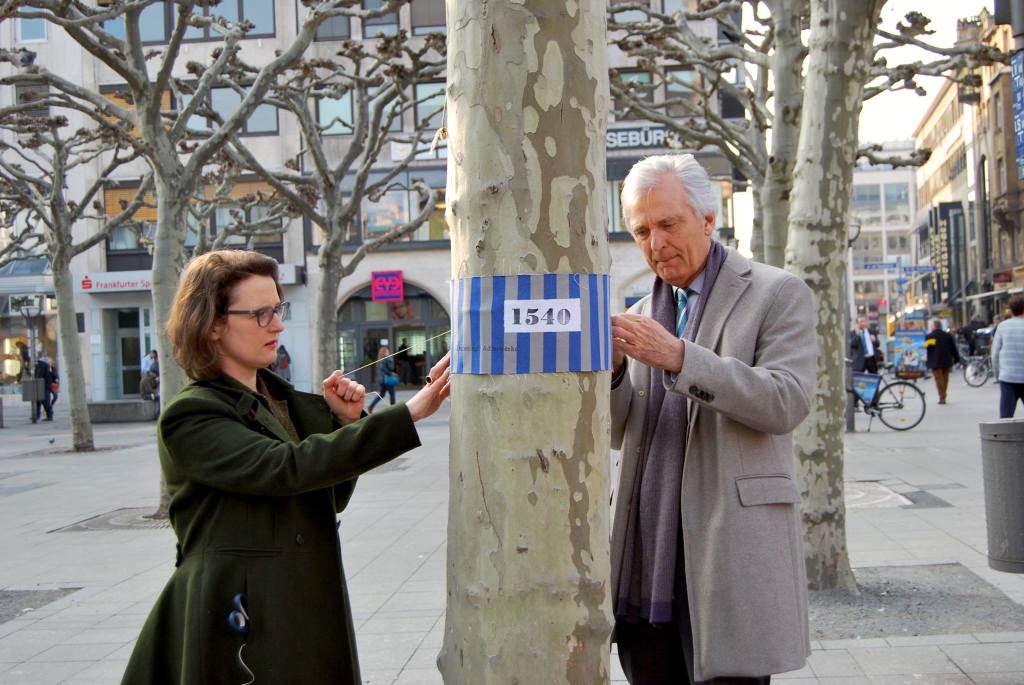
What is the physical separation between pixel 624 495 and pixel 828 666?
257 cm

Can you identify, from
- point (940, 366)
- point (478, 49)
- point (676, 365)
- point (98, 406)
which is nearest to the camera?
point (478, 49)

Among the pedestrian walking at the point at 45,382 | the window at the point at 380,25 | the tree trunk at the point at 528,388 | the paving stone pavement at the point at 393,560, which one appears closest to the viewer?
the tree trunk at the point at 528,388

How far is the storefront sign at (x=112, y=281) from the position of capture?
39.2m

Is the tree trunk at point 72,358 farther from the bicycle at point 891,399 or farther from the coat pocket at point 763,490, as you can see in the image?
the coat pocket at point 763,490

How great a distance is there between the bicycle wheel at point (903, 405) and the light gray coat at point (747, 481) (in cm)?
1517

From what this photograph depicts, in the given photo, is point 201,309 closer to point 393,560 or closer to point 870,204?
point 393,560

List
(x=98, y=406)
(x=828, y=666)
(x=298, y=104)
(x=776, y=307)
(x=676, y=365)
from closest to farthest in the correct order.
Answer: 1. (x=676, y=365)
2. (x=776, y=307)
3. (x=828, y=666)
4. (x=298, y=104)
5. (x=98, y=406)

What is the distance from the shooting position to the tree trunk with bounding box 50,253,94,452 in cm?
1855

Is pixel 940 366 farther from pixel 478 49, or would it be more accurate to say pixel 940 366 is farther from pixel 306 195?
pixel 478 49

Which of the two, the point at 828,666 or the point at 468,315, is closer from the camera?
the point at 468,315

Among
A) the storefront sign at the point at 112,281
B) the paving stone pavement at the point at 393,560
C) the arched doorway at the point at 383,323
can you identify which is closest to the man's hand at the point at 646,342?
the paving stone pavement at the point at 393,560

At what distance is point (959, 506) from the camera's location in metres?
9.59

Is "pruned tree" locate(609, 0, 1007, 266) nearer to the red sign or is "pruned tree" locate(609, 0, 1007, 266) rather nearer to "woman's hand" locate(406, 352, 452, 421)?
"woman's hand" locate(406, 352, 452, 421)

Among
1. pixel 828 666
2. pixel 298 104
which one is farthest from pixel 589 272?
pixel 298 104
